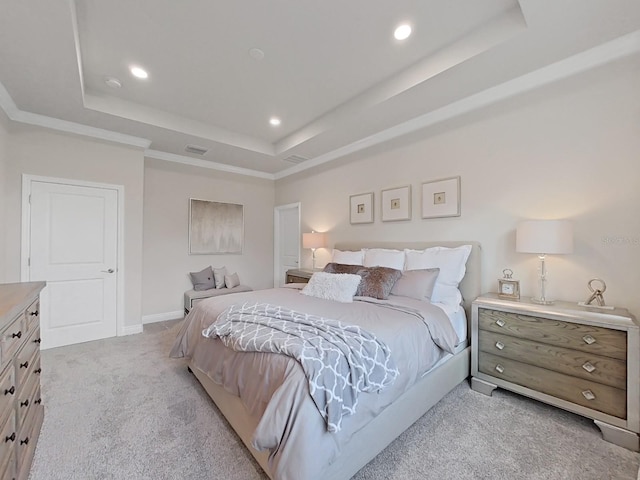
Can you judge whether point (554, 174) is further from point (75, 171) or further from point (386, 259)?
point (75, 171)

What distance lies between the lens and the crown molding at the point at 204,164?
4.28 meters

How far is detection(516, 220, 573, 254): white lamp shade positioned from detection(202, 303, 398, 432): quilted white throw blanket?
1.49 metres

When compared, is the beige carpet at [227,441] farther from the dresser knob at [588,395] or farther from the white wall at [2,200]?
the white wall at [2,200]

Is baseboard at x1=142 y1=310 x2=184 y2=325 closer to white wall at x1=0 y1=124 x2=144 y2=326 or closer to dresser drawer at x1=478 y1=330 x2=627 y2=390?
white wall at x1=0 y1=124 x2=144 y2=326

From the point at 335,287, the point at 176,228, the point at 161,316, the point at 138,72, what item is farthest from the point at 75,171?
the point at 335,287

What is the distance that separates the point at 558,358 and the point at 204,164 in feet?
16.6

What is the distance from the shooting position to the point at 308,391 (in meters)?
1.24

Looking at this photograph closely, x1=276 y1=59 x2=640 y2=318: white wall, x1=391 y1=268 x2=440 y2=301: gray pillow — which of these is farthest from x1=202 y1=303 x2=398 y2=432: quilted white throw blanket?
x1=276 y1=59 x2=640 y2=318: white wall

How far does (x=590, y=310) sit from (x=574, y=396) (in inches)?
23.6

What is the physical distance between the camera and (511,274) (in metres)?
2.56

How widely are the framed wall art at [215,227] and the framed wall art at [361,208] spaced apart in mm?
2270

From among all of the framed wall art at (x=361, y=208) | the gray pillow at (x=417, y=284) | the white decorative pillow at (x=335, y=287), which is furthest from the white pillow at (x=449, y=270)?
the framed wall art at (x=361, y=208)

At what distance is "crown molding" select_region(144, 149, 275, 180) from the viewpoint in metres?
4.28

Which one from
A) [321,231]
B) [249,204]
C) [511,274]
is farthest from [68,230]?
[511,274]
